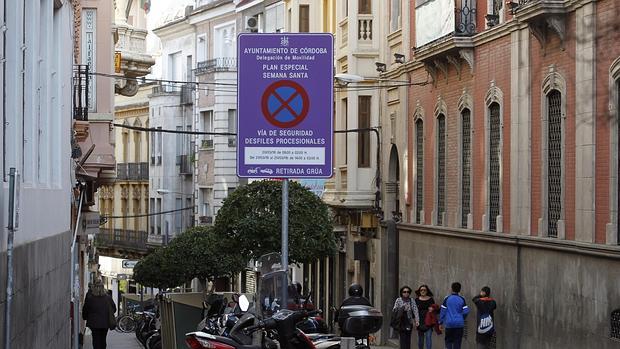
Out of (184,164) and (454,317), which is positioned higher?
(184,164)

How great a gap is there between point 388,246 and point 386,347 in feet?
9.12

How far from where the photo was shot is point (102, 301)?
87.4 feet

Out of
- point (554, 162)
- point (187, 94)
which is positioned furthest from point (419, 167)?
point (187, 94)

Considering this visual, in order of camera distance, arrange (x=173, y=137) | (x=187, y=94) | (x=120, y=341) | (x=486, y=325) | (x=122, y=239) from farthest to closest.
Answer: (x=122, y=239)
(x=173, y=137)
(x=187, y=94)
(x=120, y=341)
(x=486, y=325)

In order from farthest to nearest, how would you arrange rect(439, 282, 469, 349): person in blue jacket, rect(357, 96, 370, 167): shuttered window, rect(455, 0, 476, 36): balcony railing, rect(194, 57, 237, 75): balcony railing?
1. rect(194, 57, 237, 75): balcony railing
2. rect(357, 96, 370, 167): shuttered window
3. rect(455, 0, 476, 36): balcony railing
4. rect(439, 282, 469, 349): person in blue jacket

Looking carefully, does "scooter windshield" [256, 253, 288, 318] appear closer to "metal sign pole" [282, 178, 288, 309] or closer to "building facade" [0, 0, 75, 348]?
"metal sign pole" [282, 178, 288, 309]

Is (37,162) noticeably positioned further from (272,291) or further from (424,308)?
(424,308)

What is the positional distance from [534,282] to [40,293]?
1271cm

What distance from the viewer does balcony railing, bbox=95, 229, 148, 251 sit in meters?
81.5

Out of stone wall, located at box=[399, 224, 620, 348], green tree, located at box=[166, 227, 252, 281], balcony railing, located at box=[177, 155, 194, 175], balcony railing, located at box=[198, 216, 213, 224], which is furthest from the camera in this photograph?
balcony railing, located at box=[177, 155, 194, 175]

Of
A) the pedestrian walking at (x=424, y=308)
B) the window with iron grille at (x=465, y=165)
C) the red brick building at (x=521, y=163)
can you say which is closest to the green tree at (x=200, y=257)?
the red brick building at (x=521, y=163)

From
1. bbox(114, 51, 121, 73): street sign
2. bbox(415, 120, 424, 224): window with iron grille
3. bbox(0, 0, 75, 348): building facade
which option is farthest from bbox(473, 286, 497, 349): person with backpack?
bbox(114, 51, 121, 73): street sign

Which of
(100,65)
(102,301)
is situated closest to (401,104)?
(100,65)

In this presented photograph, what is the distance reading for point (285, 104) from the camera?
15156 millimetres
